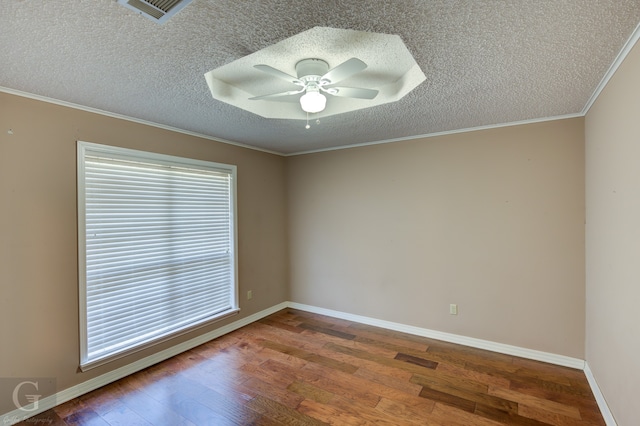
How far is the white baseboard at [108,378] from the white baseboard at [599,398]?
3473 mm

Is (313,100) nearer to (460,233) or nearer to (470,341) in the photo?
(460,233)

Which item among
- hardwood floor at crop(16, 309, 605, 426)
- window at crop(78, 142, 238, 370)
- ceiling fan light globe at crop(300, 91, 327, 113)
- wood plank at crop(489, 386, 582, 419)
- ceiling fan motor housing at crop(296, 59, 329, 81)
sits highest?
ceiling fan motor housing at crop(296, 59, 329, 81)

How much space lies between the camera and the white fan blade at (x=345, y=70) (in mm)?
1662

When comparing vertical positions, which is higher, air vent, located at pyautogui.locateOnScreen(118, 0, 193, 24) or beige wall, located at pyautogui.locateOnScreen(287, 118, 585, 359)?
air vent, located at pyautogui.locateOnScreen(118, 0, 193, 24)

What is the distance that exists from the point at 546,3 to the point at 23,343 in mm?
3713

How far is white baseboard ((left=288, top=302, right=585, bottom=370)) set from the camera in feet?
8.93

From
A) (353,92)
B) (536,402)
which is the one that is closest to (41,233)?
(353,92)

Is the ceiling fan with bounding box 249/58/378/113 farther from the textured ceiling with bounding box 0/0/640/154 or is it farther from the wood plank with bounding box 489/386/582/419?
the wood plank with bounding box 489/386/582/419

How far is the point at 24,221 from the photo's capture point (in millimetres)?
2105

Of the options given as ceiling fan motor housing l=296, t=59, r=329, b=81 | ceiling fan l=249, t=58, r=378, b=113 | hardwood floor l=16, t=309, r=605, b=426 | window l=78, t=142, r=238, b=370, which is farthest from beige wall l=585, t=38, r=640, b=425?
window l=78, t=142, r=238, b=370

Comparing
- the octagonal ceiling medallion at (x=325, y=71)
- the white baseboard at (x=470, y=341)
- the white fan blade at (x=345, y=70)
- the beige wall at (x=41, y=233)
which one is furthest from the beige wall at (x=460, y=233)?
the beige wall at (x=41, y=233)

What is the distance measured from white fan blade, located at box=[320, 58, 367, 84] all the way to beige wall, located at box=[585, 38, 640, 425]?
143 centimetres

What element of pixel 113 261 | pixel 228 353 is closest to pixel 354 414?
pixel 228 353

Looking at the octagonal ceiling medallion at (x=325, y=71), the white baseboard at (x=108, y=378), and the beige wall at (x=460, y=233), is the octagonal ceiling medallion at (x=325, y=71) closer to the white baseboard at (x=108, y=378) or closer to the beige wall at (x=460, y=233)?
the beige wall at (x=460, y=233)
